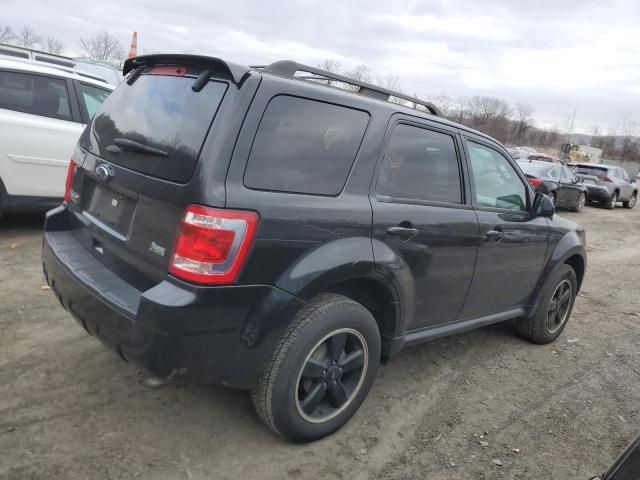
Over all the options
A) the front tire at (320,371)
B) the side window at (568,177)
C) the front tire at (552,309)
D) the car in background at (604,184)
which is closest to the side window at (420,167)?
the front tire at (320,371)

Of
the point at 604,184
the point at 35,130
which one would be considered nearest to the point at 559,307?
the point at 35,130

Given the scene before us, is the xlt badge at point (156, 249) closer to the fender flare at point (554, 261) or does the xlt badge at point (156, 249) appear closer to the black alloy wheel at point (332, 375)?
the black alloy wheel at point (332, 375)

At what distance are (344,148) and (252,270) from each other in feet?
2.82

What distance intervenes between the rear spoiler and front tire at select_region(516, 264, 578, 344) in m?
3.19

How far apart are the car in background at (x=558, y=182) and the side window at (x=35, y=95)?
11.2 metres

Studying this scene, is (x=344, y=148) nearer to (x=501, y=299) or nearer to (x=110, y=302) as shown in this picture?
(x=110, y=302)

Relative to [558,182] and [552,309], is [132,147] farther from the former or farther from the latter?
[558,182]

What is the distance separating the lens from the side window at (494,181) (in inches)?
141

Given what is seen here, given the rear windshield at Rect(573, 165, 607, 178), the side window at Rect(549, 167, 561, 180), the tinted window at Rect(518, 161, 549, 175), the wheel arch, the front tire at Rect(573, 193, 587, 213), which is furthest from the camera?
the rear windshield at Rect(573, 165, 607, 178)

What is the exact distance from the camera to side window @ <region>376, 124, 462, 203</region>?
2928mm

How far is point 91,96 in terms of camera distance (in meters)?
6.16

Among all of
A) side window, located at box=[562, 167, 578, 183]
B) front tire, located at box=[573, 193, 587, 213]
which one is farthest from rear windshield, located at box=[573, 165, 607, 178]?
side window, located at box=[562, 167, 578, 183]

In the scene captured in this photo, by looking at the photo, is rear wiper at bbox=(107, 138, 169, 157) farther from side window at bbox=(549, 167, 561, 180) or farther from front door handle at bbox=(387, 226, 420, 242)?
side window at bbox=(549, 167, 561, 180)

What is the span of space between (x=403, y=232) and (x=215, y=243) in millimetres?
1128
